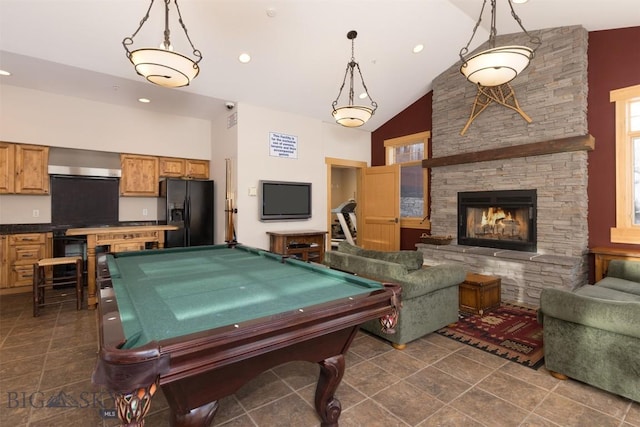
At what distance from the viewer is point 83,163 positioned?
5.18 m

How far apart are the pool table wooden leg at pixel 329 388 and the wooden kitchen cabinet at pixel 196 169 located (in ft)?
17.3

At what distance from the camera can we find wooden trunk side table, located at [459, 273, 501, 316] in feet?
11.9

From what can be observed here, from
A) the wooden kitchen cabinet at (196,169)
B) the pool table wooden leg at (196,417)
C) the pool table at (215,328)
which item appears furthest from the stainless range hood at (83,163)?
the pool table wooden leg at (196,417)

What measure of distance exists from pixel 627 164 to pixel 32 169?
326 inches

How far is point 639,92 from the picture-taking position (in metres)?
3.80

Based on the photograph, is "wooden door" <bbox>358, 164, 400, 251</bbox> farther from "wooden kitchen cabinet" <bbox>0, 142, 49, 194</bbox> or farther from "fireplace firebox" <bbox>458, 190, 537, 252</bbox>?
"wooden kitchen cabinet" <bbox>0, 142, 49, 194</bbox>

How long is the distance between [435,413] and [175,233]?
4.78 m

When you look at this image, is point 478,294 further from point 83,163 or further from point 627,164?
point 83,163

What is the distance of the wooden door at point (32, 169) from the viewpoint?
4.50m

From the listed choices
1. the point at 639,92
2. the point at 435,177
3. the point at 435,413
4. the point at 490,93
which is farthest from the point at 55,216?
the point at 639,92

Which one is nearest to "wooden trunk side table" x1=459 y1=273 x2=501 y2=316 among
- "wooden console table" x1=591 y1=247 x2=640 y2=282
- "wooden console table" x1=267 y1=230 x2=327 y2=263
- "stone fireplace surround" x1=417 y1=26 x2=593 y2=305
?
"stone fireplace surround" x1=417 y1=26 x2=593 y2=305

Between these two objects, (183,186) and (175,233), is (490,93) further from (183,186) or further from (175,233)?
(175,233)

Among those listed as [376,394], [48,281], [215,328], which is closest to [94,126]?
[48,281]

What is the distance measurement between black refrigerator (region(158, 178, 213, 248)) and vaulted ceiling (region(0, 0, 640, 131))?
1375 millimetres
